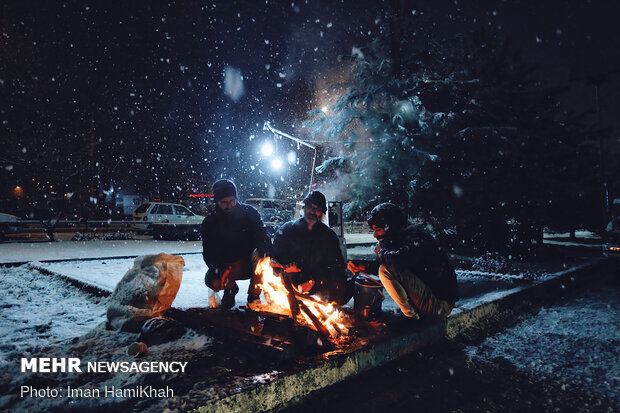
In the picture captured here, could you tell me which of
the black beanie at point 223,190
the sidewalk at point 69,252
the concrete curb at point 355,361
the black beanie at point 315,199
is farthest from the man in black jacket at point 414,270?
the sidewalk at point 69,252

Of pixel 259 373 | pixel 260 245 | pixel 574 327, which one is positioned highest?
pixel 260 245

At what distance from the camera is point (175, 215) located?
2177cm

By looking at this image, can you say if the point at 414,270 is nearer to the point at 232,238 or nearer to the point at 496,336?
the point at 496,336

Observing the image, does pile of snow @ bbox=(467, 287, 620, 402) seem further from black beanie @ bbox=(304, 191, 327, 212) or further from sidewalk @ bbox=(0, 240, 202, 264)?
sidewalk @ bbox=(0, 240, 202, 264)

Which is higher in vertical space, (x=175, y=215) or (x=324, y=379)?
(x=175, y=215)

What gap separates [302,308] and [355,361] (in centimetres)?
70

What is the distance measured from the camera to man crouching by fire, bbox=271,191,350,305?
4527mm

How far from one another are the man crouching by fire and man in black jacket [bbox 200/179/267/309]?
1.55ft

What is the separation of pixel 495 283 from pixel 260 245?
5136 millimetres

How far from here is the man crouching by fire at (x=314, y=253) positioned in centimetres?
453

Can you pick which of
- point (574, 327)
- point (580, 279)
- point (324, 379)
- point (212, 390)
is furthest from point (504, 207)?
point (212, 390)

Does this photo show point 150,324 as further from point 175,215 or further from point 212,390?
point 175,215

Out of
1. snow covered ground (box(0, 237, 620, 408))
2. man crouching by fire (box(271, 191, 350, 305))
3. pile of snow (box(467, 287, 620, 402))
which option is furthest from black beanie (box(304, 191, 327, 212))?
pile of snow (box(467, 287, 620, 402))

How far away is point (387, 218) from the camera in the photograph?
4148 millimetres
